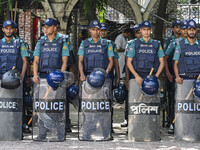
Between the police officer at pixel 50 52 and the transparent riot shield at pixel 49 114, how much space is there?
0.49 meters

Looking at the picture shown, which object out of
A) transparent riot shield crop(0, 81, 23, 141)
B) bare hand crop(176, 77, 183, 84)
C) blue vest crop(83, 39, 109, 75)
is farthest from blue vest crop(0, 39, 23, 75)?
bare hand crop(176, 77, 183, 84)

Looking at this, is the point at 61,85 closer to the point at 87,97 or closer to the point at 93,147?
the point at 87,97

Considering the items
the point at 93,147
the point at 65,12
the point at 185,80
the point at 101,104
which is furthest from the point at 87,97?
the point at 65,12

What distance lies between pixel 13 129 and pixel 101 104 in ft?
5.13

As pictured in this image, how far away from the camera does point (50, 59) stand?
29.8ft

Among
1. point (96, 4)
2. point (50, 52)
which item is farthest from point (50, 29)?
point (96, 4)

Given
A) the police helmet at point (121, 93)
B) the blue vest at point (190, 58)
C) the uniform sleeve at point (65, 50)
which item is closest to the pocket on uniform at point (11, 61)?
the uniform sleeve at point (65, 50)

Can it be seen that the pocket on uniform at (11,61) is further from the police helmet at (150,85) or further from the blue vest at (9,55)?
the police helmet at (150,85)

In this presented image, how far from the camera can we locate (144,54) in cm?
905

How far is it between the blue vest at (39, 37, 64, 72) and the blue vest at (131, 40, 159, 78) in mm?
1376

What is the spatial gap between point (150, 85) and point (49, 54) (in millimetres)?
1912

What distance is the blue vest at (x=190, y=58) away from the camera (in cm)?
902

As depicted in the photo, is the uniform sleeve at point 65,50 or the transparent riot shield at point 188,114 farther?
the uniform sleeve at point 65,50

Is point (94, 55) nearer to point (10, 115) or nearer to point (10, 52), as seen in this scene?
point (10, 52)
